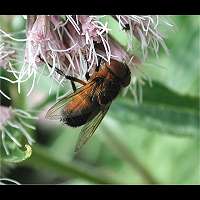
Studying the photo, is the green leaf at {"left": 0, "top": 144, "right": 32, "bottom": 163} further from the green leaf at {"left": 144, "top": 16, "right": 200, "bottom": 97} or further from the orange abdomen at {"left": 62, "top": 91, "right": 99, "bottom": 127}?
the green leaf at {"left": 144, "top": 16, "right": 200, "bottom": 97}

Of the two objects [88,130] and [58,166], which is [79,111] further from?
[58,166]

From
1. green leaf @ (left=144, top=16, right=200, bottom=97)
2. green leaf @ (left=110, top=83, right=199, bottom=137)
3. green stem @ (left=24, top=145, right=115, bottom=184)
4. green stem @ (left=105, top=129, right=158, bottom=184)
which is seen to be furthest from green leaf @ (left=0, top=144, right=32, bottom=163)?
green leaf @ (left=144, top=16, right=200, bottom=97)

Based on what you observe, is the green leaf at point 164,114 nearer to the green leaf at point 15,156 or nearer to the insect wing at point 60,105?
the insect wing at point 60,105

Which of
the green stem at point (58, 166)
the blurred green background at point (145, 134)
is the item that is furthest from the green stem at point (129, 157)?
the green stem at point (58, 166)

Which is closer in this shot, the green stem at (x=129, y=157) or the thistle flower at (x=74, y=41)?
the thistle flower at (x=74, y=41)

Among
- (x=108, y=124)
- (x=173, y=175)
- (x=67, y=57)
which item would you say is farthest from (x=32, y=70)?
(x=173, y=175)

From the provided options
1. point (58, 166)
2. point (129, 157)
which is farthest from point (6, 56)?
point (129, 157)

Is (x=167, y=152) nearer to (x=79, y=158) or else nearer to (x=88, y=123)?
(x=79, y=158)
